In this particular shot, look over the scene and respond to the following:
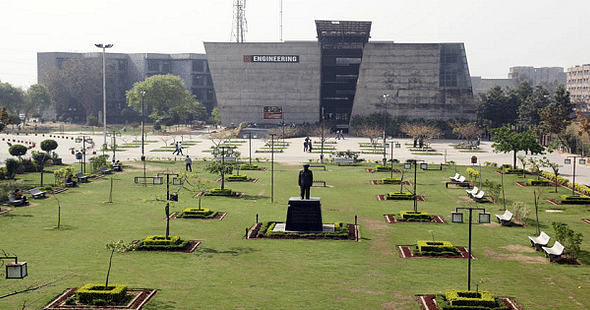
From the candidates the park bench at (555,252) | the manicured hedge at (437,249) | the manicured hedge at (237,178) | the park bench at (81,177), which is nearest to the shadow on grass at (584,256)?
the park bench at (555,252)

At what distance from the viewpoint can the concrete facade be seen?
14088 centimetres

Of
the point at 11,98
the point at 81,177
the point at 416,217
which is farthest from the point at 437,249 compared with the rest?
the point at 11,98

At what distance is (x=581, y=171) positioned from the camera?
220ft

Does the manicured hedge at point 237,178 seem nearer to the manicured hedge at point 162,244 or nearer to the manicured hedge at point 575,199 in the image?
the manicured hedge at point 162,244

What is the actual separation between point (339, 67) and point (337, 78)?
2.96 metres

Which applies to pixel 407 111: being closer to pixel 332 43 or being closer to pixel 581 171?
pixel 332 43

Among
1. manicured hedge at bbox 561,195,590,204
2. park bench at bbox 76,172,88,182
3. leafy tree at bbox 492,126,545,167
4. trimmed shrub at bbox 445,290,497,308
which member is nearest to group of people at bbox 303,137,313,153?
leafy tree at bbox 492,126,545,167

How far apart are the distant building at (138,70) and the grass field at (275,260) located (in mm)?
151926

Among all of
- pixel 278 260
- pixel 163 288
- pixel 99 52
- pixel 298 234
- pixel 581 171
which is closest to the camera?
pixel 163 288

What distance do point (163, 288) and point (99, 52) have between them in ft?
599

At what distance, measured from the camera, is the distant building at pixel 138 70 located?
192 m

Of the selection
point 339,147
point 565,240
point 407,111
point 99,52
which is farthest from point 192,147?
point 99,52

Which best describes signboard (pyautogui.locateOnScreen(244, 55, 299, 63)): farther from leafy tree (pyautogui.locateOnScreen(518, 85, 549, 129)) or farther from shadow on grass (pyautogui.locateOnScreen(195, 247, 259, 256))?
shadow on grass (pyautogui.locateOnScreen(195, 247, 259, 256))

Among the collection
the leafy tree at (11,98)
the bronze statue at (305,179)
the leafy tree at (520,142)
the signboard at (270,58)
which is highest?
the signboard at (270,58)
